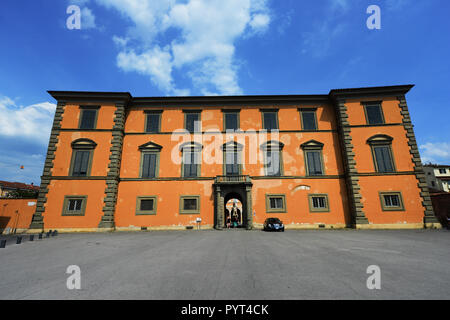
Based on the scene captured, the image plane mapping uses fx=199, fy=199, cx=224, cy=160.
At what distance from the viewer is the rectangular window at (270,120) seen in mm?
20922

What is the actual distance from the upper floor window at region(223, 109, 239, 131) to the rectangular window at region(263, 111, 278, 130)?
2.96m

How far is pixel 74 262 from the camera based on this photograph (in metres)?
6.83

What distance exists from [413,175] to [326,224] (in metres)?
9.19

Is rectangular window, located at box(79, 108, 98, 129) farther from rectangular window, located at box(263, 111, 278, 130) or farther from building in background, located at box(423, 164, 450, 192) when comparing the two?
building in background, located at box(423, 164, 450, 192)

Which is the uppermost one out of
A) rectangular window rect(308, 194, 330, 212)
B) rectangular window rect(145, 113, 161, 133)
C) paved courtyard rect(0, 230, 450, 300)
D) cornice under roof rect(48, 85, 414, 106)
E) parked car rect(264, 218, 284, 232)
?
cornice under roof rect(48, 85, 414, 106)

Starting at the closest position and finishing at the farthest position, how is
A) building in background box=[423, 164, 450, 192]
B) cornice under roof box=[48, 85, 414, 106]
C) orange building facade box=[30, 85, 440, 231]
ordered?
orange building facade box=[30, 85, 440, 231] → cornice under roof box=[48, 85, 414, 106] → building in background box=[423, 164, 450, 192]

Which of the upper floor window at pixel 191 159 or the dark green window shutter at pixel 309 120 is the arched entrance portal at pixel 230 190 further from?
the dark green window shutter at pixel 309 120

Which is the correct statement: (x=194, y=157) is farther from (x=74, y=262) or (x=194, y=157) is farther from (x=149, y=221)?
(x=74, y=262)

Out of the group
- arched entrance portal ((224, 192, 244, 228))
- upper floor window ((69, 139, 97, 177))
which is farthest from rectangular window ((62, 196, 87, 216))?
arched entrance portal ((224, 192, 244, 228))

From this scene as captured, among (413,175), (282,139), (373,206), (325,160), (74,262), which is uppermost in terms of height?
(282,139)

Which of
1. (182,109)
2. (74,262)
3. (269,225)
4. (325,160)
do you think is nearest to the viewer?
(74,262)

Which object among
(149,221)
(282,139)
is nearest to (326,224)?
(282,139)

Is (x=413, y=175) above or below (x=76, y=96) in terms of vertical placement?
below

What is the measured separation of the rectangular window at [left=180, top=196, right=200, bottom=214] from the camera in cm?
1889
